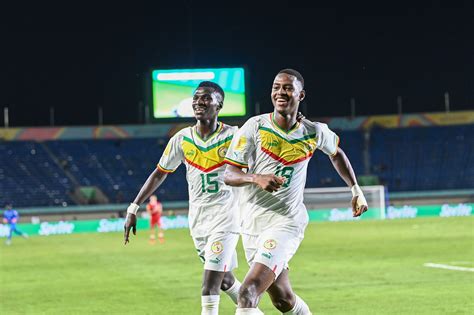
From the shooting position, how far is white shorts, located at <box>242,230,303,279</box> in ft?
24.8

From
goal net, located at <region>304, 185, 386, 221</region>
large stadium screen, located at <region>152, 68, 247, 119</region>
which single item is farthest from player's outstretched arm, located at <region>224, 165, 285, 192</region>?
goal net, located at <region>304, 185, 386, 221</region>

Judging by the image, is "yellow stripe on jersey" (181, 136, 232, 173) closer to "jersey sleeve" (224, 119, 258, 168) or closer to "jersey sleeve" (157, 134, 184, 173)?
"jersey sleeve" (157, 134, 184, 173)

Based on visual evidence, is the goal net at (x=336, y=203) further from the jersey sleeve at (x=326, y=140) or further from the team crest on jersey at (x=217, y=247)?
the jersey sleeve at (x=326, y=140)

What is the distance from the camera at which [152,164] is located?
55.8m

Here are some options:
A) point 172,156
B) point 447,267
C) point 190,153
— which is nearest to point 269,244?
point 190,153

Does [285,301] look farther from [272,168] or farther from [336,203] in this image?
[336,203]

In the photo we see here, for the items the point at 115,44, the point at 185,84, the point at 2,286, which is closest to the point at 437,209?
the point at 185,84

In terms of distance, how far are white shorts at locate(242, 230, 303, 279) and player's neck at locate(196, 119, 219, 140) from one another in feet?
6.57

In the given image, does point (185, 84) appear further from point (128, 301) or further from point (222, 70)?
point (128, 301)

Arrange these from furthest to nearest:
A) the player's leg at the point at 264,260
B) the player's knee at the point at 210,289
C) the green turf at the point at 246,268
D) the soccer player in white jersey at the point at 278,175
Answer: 1. the green turf at the point at 246,268
2. the player's knee at the point at 210,289
3. the soccer player in white jersey at the point at 278,175
4. the player's leg at the point at 264,260

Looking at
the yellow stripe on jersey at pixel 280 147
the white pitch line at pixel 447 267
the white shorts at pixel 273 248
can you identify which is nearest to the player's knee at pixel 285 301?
the white shorts at pixel 273 248

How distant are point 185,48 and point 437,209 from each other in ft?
70.6

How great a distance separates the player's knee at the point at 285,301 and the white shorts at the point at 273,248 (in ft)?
0.83

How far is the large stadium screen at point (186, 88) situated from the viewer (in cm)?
2852
